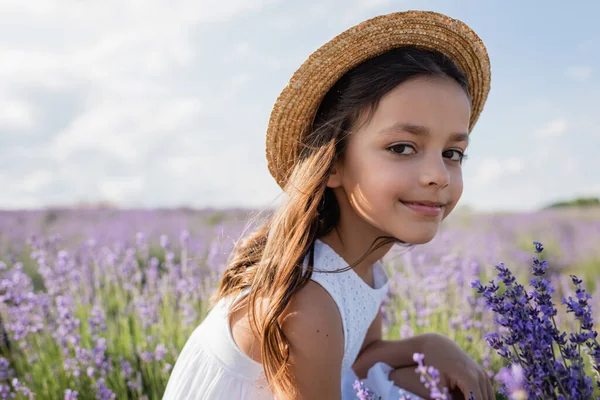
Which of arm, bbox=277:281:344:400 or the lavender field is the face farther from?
the lavender field

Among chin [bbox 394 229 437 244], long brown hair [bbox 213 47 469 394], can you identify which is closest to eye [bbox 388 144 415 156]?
long brown hair [bbox 213 47 469 394]

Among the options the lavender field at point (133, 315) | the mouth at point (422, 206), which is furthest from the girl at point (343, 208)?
the lavender field at point (133, 315)

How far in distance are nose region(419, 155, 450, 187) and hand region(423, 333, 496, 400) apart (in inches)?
29.7

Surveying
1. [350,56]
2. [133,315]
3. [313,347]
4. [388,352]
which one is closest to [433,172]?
[350,56]

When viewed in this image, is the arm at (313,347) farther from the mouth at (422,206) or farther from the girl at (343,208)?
the mouth at (422,206)

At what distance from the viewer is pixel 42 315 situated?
3443 mm

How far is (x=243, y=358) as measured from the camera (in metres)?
1.98

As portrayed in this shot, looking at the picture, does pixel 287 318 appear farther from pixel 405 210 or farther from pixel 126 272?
pixel 126 272

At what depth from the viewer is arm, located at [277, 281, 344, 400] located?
1.79 meters

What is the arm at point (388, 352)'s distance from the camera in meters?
2.40

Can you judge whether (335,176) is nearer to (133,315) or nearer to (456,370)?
(456,370)

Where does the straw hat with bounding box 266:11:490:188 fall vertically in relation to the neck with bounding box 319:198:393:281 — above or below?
above

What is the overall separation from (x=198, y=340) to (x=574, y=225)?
870 centimetres

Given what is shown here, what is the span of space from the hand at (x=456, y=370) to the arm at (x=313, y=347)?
545mm
